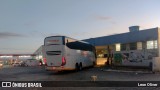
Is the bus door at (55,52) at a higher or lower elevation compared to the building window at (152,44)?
lower

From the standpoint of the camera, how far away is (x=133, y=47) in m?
38.2

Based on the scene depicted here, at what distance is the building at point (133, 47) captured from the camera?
3416cm

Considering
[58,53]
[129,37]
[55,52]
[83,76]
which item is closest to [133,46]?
[129,37]

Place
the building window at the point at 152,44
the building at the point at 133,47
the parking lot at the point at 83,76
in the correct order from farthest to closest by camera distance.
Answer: the building at the point at 133,47, the building window at the point at 152,44, the parking lot at the point at 83,76

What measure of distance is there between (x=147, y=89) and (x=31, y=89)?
648 cm

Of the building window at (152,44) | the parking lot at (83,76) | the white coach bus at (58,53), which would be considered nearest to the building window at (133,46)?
the building window at (152,44)

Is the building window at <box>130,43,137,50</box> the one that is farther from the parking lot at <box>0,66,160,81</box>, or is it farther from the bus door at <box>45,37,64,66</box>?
Answer: the bus door at <box>45,37,64,66</box>

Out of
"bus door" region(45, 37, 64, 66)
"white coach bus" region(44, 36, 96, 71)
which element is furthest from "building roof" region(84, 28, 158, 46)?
"bus door" region(45, 37, 64, 66)

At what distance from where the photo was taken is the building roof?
115ft

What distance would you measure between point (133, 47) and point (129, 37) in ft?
8.24

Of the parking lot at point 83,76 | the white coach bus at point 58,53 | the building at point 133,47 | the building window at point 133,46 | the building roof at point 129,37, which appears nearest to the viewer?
the parking lot at point 83,76

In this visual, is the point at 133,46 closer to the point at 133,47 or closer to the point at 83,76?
the point at 133,47

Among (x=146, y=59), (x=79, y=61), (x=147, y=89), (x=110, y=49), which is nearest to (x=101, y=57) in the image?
(x=110, y=49)

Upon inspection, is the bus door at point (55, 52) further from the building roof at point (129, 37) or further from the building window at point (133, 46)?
the building window at point (133, 46)
